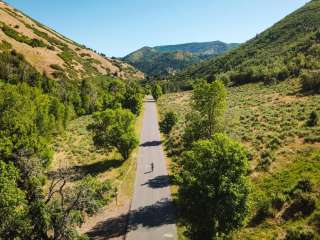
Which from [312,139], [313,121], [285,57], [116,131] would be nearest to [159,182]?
[116,131]

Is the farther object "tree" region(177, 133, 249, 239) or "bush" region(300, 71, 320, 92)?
"bush" region(300, 71, 320, 92)

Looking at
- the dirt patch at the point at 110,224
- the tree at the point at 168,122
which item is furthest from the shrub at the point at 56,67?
the dirt patch at the point at 110,224

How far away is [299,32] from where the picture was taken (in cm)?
16775

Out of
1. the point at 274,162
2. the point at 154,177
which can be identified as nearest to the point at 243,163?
the point at 274,162

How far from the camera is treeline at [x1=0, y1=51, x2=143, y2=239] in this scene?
20.3 m

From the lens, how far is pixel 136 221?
31281 millimetres

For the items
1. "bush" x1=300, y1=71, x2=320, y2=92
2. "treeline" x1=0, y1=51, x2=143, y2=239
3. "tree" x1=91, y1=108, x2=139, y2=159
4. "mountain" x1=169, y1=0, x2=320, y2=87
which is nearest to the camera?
"treeline" x1=0, y1=51, x2=143, y2=239

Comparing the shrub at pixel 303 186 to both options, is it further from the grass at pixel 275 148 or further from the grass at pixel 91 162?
the grass at pixel 91 162

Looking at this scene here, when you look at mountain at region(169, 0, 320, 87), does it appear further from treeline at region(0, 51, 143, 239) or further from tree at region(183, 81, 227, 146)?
tree at region(183, 81, 227, 146)

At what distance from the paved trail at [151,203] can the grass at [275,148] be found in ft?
5.85

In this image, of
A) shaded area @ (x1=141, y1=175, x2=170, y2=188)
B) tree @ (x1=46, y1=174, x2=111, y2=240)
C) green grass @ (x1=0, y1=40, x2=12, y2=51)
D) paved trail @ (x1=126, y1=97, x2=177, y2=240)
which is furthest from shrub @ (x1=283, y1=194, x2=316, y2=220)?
green grass @ (x1=0, y1=40, x2=12, y2=51)

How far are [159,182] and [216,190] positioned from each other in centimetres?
1829

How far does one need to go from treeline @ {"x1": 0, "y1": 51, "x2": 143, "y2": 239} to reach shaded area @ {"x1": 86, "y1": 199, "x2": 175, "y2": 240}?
2613 millimetres

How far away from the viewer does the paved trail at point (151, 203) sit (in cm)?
2891
